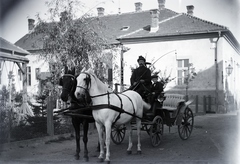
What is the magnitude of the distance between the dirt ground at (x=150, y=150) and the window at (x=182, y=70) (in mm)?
4814

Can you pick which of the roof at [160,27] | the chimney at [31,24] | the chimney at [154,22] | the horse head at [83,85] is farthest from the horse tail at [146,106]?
the chimney at [154,22]

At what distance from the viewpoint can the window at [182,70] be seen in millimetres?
14252

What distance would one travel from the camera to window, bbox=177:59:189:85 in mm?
14252

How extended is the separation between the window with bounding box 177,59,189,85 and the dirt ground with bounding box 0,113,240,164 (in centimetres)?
481

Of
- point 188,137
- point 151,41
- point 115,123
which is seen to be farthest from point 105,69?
point 151,41

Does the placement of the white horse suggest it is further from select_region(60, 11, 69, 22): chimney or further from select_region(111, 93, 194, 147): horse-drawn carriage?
select_region(60, 11, 69, 22): chimney

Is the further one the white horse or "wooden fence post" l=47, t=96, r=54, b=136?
"wooden fence post" l=47, t=96, r=54, b=136

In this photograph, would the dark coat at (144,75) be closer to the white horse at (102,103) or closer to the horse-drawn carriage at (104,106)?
the horse-drawn carriage at (104,106)

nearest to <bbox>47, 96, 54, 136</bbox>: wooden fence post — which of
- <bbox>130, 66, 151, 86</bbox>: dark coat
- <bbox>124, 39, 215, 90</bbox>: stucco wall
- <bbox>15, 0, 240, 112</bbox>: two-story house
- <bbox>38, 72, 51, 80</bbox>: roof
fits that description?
<bbox>38, 72, 51, 80</bbox>: roof

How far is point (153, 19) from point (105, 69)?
5739 mm

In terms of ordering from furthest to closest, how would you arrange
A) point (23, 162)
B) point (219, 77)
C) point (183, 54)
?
point (183, 54) → point (219, 77) → point (23, 162)

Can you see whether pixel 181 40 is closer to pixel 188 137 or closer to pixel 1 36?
pixel 188 137

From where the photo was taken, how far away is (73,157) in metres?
6.49

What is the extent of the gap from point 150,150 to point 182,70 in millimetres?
8967
